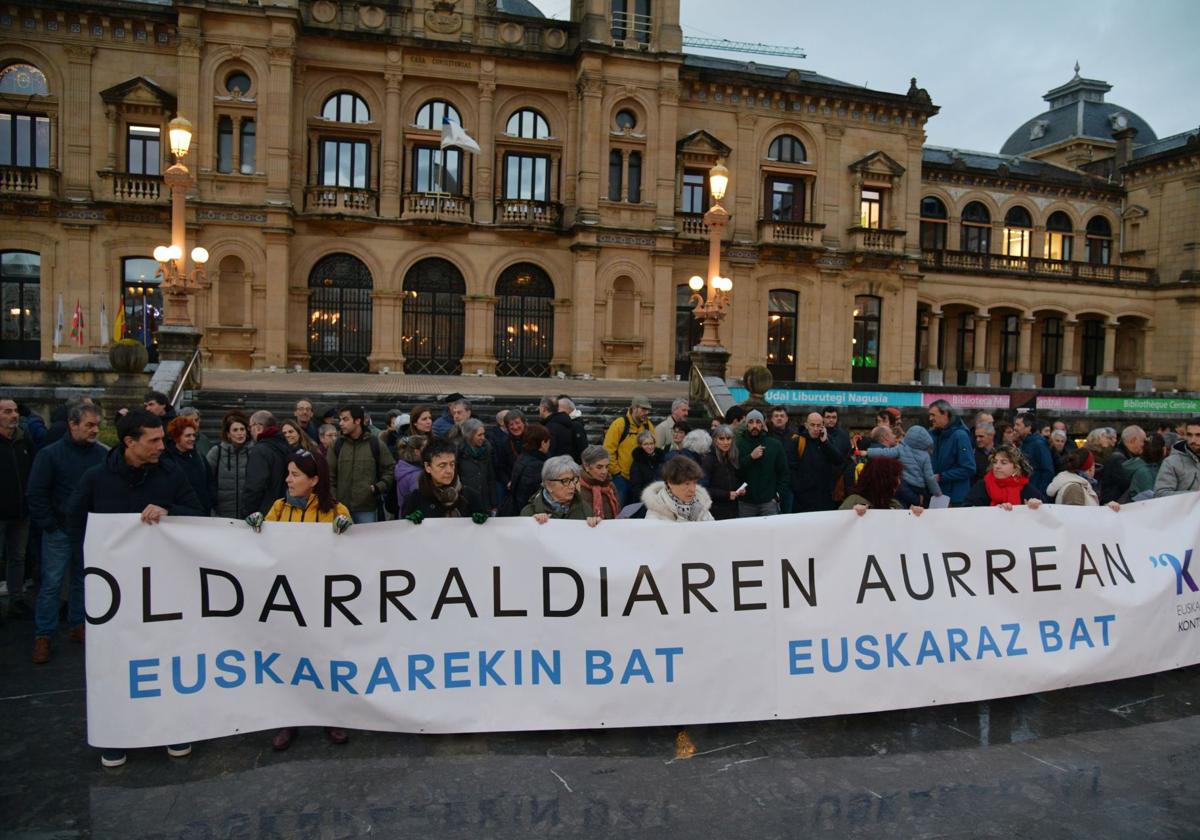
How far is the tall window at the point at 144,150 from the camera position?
88.7ft

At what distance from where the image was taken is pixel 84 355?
2591 cm

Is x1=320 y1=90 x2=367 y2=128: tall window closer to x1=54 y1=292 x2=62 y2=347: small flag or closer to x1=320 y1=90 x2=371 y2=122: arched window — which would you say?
x1=320 y1=90 x2=371 y2=122: arched window

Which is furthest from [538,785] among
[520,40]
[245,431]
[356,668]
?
[520,40]

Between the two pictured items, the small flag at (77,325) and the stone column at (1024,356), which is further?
the stone column at (1024,356)

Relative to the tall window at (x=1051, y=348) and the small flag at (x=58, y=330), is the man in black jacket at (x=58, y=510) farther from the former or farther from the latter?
the tall window at (x=1051, y=348)

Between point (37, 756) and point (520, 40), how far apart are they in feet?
94.7

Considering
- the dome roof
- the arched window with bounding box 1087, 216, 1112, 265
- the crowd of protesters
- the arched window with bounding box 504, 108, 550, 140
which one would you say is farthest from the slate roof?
the crowd of protesters

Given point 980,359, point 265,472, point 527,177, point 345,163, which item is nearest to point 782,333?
point 527,177

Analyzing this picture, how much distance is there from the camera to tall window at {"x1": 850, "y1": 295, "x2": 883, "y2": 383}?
1342 inches

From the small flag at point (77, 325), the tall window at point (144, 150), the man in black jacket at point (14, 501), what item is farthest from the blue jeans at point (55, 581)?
the tall window at point (144, 150)

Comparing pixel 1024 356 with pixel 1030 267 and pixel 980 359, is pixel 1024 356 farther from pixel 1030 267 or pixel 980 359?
pixel 1030 267

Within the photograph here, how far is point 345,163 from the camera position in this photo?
2883 centimetres

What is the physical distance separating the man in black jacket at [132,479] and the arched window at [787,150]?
99.4 feet

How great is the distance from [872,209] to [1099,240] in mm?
17690
